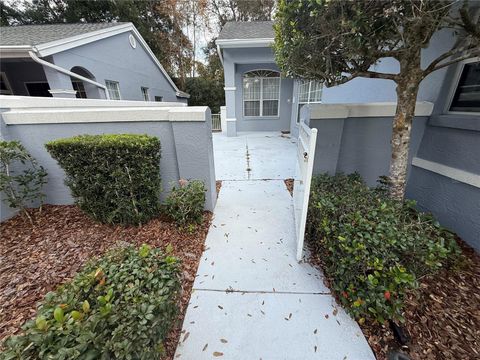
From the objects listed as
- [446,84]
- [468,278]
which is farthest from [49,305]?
[446,84]

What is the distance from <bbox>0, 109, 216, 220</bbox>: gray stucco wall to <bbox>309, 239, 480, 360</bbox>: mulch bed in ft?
8.55

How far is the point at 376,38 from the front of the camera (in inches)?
77.2

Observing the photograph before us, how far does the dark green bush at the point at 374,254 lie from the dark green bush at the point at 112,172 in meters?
2.19

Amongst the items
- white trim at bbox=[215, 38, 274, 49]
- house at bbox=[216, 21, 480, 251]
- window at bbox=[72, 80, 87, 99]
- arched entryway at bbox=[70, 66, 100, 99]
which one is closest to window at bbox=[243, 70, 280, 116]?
white trim at bbox=[215, 38, 274, 49]

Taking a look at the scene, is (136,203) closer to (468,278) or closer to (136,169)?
(136,169)

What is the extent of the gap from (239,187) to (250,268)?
7.07 feet

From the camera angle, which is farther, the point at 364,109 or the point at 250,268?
the point at 364,109

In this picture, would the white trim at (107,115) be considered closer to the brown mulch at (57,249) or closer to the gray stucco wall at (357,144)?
the brown mulch at (57,249)

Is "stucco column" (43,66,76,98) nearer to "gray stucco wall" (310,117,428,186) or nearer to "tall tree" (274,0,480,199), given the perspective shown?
"tall tree" (274,0,480,199)

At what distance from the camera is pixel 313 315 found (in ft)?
6.22

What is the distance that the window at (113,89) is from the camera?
372 inches

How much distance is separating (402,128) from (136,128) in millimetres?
3433

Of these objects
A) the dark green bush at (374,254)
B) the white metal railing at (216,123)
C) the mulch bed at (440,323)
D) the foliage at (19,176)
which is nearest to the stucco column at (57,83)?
the foliage at (19,176)

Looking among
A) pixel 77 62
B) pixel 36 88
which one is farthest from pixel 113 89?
pixel 36 88
